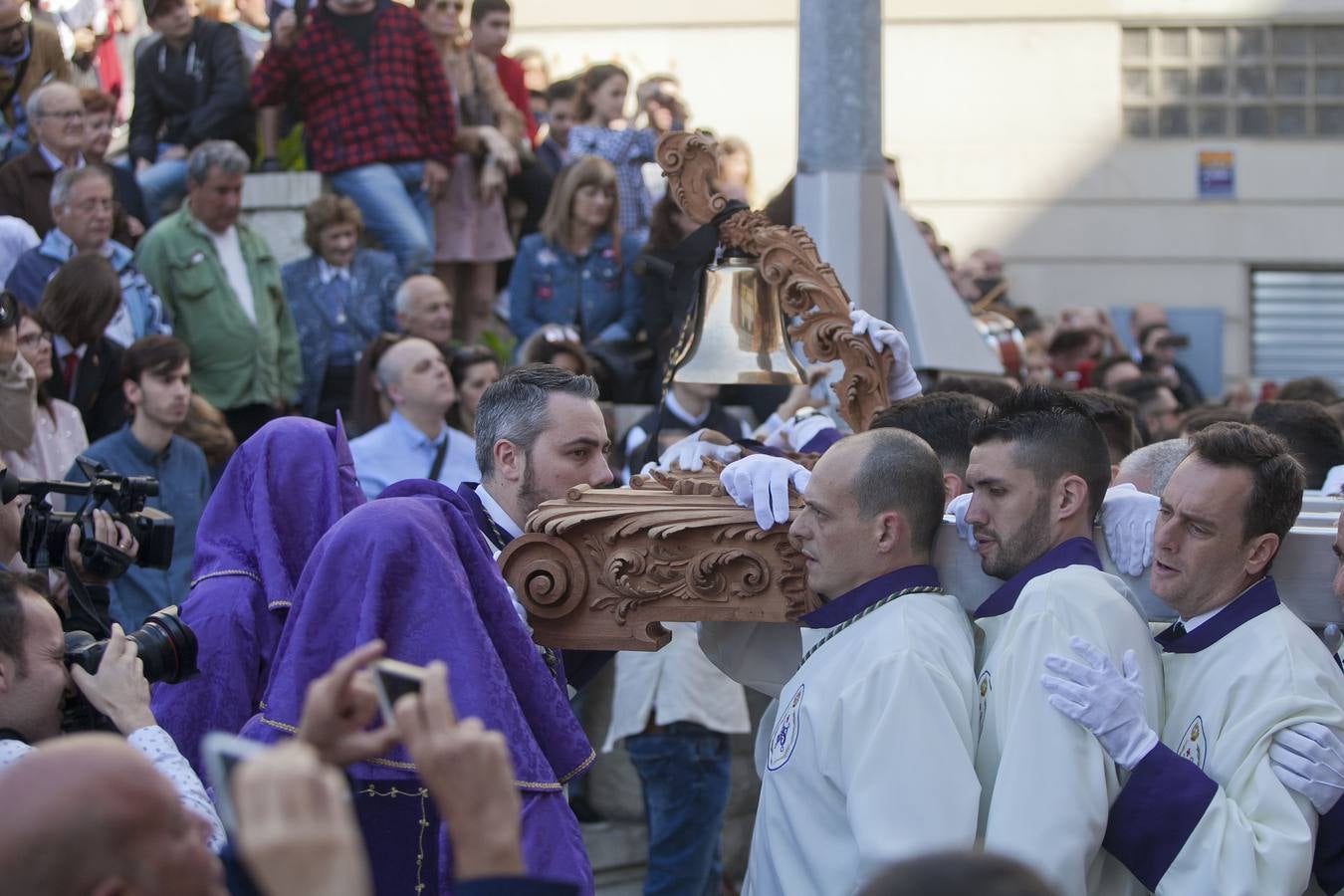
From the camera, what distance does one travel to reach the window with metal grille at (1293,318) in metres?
16.3

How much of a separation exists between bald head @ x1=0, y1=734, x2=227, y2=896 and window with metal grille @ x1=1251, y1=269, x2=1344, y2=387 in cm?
1539

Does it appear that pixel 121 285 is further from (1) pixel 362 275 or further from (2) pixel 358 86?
(2) pixel 358 86

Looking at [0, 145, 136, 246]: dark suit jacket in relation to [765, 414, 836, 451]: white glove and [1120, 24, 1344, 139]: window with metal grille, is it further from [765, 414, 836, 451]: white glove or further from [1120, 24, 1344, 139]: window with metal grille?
[1120, 24, 1344, 139]: window with metal grille

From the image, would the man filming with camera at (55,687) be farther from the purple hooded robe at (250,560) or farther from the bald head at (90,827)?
the bald head at (90,827)

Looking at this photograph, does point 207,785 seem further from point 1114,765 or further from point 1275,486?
point 1275,486

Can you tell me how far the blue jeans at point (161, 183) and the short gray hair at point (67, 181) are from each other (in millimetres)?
2022

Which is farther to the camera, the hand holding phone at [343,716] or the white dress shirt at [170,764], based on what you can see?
the white dress shirt at [170,764]

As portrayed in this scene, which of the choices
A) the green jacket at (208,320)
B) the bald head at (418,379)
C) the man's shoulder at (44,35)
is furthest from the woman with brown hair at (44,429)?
the man's shoulder at (44,35)

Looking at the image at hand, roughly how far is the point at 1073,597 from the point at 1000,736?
328 millimetres

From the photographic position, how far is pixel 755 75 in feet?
54.9

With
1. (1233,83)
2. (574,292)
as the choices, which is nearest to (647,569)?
(574,292)

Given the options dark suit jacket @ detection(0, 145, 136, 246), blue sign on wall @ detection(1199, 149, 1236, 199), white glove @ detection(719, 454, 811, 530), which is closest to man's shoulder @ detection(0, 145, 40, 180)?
dark suit jacket @ detection(0, 145, 136, 246)

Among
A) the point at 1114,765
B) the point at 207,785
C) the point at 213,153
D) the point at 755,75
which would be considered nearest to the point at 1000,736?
the point at 1114,765

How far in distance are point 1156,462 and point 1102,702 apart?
156 centimetres
